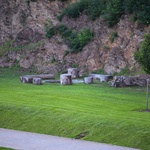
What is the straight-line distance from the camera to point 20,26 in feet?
169

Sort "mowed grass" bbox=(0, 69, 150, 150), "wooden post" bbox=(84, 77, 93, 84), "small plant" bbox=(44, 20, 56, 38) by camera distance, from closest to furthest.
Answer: "mowed grass" bbox=(0, 69, 150, 150), "wooden post" bbox=(84, 77, 93, 84), "small plant" bbox=(44, 20, 56, 38)

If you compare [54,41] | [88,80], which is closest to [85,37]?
[54,41]

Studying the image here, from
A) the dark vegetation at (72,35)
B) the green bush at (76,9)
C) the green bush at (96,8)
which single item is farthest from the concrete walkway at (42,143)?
the green bush at (76,9)

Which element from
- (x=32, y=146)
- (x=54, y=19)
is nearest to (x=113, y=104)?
(x=32, y=146)

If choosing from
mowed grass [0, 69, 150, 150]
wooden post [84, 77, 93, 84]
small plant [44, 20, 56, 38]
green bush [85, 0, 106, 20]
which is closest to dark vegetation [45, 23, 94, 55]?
small plant [44, 20, 56, 38]

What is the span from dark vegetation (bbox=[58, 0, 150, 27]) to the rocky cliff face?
19.3 inches

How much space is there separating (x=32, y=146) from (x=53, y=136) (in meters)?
2.12

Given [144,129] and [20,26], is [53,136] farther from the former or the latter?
[20,26]

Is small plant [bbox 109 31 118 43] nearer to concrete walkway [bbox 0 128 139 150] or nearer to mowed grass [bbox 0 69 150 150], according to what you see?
mowed grass [bbox 0 69 150 150]

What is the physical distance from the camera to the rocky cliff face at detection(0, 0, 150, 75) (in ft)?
132

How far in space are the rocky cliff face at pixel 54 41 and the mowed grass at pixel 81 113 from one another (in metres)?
8.64

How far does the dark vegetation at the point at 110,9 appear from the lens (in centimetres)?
3925

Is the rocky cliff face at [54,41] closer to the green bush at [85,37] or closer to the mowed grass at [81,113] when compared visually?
the green bush at [85,37]

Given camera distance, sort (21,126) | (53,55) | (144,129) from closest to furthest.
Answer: (144,129), (21,126), (53,55)
